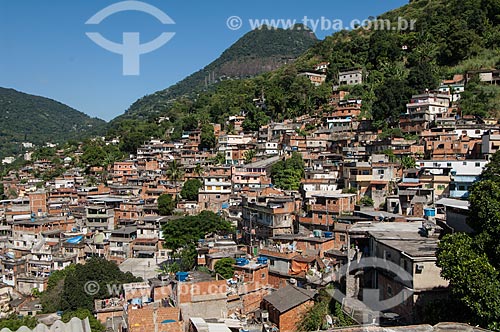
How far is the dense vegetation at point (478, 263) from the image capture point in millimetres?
8680

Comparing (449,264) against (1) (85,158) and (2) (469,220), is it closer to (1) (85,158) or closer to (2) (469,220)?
(2) (469,220)

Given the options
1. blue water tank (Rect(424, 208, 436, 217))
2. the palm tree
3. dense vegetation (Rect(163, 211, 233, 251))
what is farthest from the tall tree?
blue water tank (Rect(424, 208, 436, 217))

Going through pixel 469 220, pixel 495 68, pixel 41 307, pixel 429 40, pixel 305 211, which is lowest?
pixel 41 307

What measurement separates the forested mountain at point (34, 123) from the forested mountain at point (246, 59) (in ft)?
76.8

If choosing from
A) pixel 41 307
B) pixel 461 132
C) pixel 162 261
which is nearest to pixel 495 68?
pixel 461 132

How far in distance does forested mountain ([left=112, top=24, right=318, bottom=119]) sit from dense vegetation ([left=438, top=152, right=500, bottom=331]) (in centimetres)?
12868

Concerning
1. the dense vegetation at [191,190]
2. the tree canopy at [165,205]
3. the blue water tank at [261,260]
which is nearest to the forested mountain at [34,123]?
the dense vegetation at [191,190]

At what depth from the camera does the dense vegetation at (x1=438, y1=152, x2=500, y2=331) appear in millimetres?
8680

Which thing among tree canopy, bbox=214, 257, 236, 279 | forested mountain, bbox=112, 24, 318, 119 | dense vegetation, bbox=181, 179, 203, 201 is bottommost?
tree canopy, bbox=214, 257, 236, 279

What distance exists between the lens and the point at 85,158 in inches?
2090

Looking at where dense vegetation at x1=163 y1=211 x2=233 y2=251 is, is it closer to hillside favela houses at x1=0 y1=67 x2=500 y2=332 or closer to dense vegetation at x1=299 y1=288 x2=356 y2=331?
hillside favela houses at x1=0 y1=67 x2=500 y2=332

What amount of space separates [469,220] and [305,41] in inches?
6227

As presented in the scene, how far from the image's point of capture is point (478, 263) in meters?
8.97

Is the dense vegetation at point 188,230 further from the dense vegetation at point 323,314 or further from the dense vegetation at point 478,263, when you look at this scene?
the dense vegetation at point 478,263
